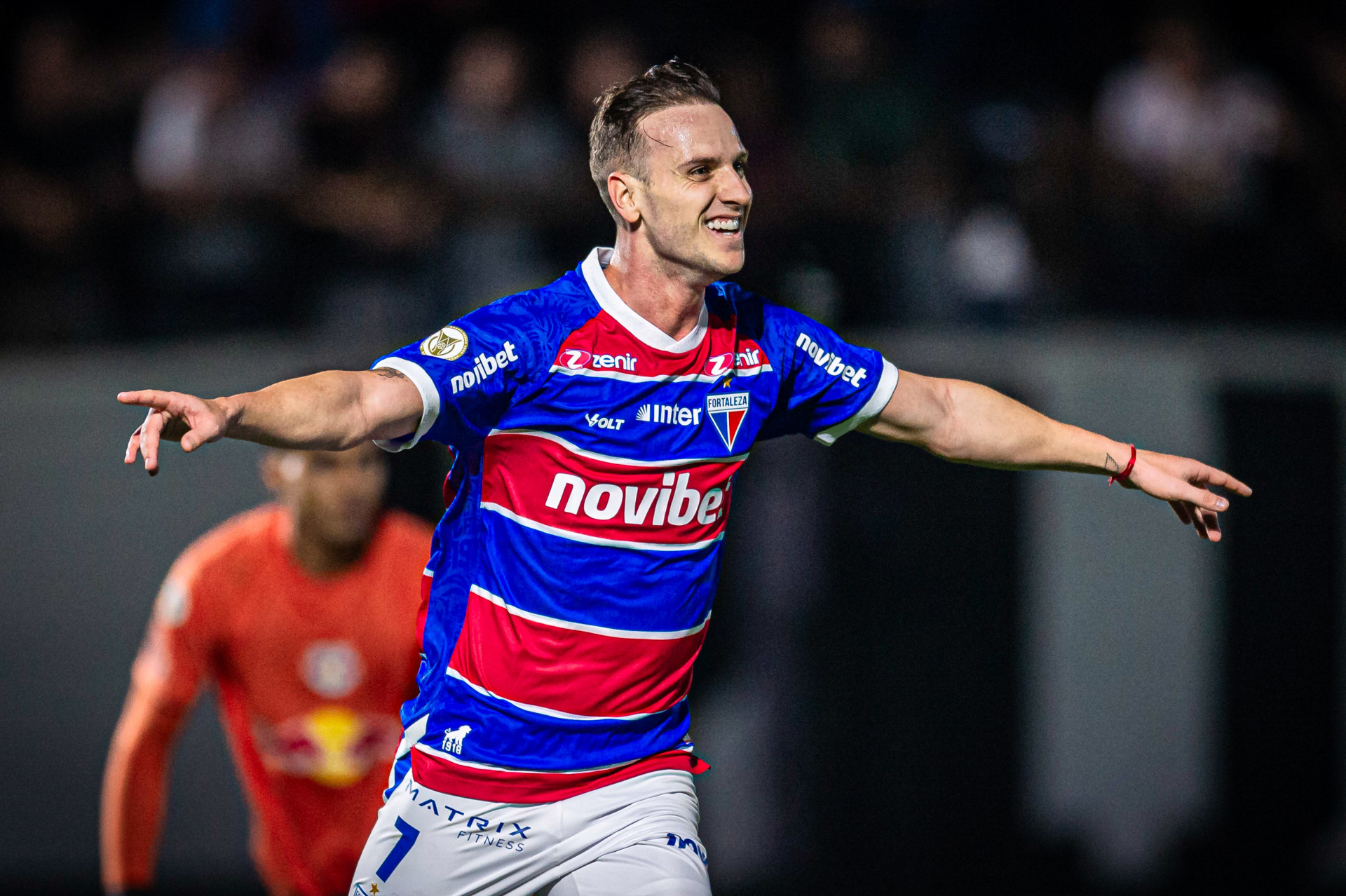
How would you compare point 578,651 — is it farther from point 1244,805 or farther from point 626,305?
point 1244,805

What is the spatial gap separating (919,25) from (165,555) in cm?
540

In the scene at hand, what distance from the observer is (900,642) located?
723 centimetres

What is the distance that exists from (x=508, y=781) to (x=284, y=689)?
2082 millimetres

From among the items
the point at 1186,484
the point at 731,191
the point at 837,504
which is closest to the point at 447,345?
the point at 731,191

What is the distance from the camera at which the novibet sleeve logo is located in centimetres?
319

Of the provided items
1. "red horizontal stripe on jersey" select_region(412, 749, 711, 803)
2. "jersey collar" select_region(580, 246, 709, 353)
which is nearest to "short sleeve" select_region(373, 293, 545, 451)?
"jersey collar" select_region(580, 246, 709, 353)

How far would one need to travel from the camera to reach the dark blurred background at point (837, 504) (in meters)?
7.11

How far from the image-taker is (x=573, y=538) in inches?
132

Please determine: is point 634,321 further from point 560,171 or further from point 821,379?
point 560,171

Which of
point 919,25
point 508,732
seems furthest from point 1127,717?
point 508,732

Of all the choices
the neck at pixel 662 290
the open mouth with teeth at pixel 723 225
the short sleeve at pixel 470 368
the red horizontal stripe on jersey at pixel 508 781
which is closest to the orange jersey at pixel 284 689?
the red horizontal stripe on jersey at pixel 508 781

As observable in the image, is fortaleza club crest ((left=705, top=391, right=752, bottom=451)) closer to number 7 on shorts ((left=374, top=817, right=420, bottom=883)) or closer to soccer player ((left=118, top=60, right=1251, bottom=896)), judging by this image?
soccer player ((left=118, top=60, right=1251, bottom=896))

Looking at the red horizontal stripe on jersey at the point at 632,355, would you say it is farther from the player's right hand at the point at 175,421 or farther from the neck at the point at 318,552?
the neck at the point at 318,552

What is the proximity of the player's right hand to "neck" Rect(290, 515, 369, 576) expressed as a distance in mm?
2539
